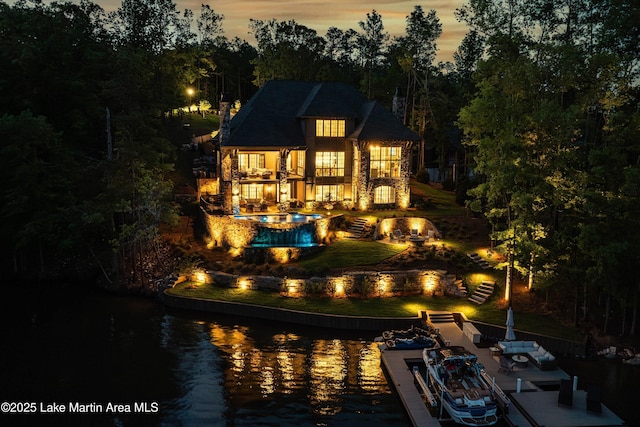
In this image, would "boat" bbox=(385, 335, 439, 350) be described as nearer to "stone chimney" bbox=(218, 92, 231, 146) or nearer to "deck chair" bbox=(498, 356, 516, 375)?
"deck chair" bbox=(498, 356, 516, 375)

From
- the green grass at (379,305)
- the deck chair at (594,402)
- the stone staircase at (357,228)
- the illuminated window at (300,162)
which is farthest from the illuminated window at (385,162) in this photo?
the deck chair at (594,402)

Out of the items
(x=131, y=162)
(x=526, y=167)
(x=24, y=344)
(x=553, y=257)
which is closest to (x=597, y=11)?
(x=526, y=167)

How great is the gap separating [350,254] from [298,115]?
50.4 ft

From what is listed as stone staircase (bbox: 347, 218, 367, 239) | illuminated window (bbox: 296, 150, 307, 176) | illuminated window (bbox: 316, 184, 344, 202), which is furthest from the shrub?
stone staircase (bbox: 347, 218, 367, 239)

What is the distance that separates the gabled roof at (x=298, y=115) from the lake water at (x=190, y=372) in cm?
1804

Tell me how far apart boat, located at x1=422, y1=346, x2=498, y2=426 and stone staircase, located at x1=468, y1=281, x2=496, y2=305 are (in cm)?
1025

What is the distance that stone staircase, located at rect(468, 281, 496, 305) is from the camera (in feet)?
120

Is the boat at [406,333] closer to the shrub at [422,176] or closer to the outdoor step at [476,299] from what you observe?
the outdoor step at [476,299]

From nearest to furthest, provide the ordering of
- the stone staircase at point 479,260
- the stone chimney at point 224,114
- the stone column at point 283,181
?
1. the stone staircase at point 479,260
2. the stone chimney at point 224,114
3. the stone column at point 283,181

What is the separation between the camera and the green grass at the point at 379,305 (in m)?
33.6

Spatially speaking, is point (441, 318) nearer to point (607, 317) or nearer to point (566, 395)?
point (607, 317)

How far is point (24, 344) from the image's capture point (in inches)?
1210

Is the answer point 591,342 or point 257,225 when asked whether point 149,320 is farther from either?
point 591,342

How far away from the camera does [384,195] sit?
51.1 m
